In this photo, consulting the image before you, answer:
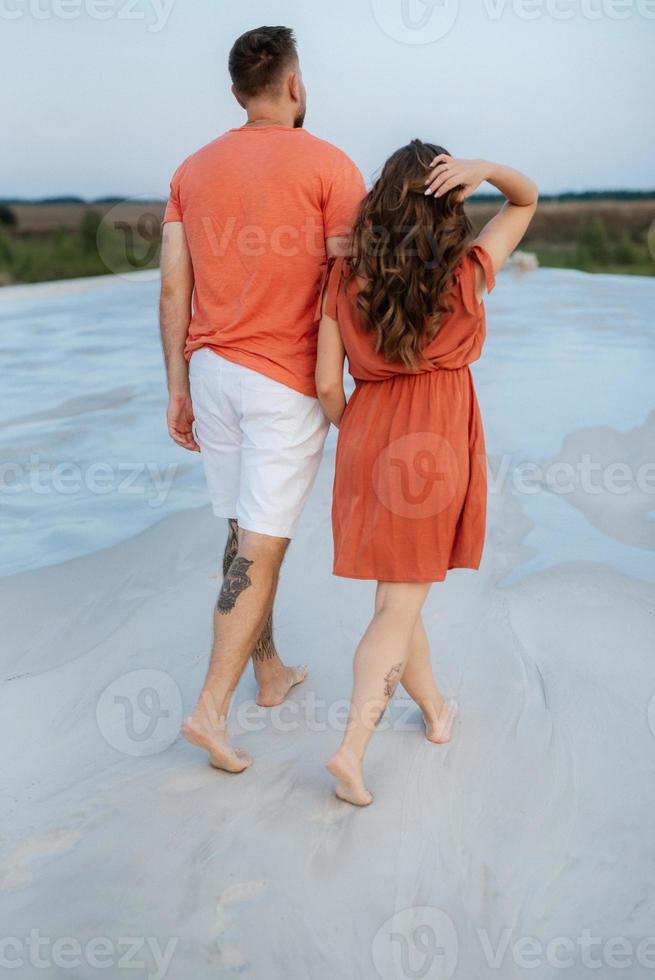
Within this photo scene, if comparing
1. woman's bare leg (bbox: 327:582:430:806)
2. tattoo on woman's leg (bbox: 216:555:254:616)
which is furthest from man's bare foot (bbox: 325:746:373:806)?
tattoo on woman's leg (bbox: 216:555:254:616)

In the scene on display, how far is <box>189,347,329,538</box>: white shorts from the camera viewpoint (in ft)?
6.60

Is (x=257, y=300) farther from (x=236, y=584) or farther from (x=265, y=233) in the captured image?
(x=236, y=584)

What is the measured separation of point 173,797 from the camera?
6.24ft

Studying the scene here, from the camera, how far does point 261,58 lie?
1968 mm

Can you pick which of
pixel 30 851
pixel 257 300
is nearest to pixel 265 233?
pixel 257 300

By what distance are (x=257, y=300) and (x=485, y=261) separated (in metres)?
0.48

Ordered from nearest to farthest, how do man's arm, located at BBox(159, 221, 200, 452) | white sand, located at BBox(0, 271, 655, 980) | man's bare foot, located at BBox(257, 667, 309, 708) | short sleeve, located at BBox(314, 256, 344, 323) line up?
white sand, located at BBox(0, 271, 655, 980) → short sleeve, located at BBox(314, 256, 344, 323) → man's arm, located at BBox(159, 221, 200, 452) → man's bare foot, located at BBox(257, 667, 309, 708)

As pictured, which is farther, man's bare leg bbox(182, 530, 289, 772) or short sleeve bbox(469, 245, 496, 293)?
man's bare leg bbox(182, 530, 289, 772)

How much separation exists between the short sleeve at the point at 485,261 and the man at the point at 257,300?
0.28 metres

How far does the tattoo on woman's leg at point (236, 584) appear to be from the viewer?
6.65ft

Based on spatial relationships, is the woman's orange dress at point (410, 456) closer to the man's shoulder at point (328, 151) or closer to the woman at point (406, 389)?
the woman at point (406, 389)

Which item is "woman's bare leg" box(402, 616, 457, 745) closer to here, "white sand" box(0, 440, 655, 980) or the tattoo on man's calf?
"white sand" box(0, 440, 655, 980)

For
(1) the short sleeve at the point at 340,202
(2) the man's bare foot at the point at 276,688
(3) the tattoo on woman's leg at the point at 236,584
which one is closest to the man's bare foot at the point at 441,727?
(2) the man's bare foot at the point at 276,688

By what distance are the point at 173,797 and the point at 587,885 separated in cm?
77
